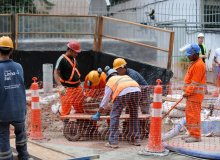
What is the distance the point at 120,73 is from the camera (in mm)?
6289

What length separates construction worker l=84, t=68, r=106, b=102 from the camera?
659 cm

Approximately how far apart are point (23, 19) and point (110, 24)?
291 centimetres

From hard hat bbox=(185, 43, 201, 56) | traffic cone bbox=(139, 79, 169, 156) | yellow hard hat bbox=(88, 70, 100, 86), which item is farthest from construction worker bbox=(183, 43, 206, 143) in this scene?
yellow hard hat bbox=(88, 70, 100, 86)

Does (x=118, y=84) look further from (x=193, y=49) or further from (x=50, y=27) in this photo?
(x=50, y=27)

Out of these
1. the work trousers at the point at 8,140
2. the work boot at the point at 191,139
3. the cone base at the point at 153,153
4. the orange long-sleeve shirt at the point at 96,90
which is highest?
the orange long-sleeve shirt at the point at 96,90

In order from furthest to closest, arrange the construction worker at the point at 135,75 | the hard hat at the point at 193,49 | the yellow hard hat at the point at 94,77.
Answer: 1. the yellow hard hat at the point at 94,77
2. the construction worker at the point at 135,75
3. the hard hat at the point at 193,49

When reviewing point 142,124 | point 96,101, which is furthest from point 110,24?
point 142,124

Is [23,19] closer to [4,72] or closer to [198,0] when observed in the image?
[4,72]

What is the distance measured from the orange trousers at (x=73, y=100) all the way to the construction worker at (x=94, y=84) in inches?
7.5

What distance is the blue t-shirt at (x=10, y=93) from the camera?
12.9 ft

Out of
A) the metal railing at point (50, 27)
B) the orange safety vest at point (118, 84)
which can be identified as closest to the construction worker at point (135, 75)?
the orange safety vest at point (118, 84)

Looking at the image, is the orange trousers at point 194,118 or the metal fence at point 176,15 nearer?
the orange trousers at point 194,118

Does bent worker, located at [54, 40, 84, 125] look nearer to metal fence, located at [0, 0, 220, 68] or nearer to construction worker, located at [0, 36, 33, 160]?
construction worker, located at [0, 36, 33, 160]

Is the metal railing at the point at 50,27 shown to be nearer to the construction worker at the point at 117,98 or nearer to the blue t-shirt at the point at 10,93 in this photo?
the construction worker at the point at 117,98
